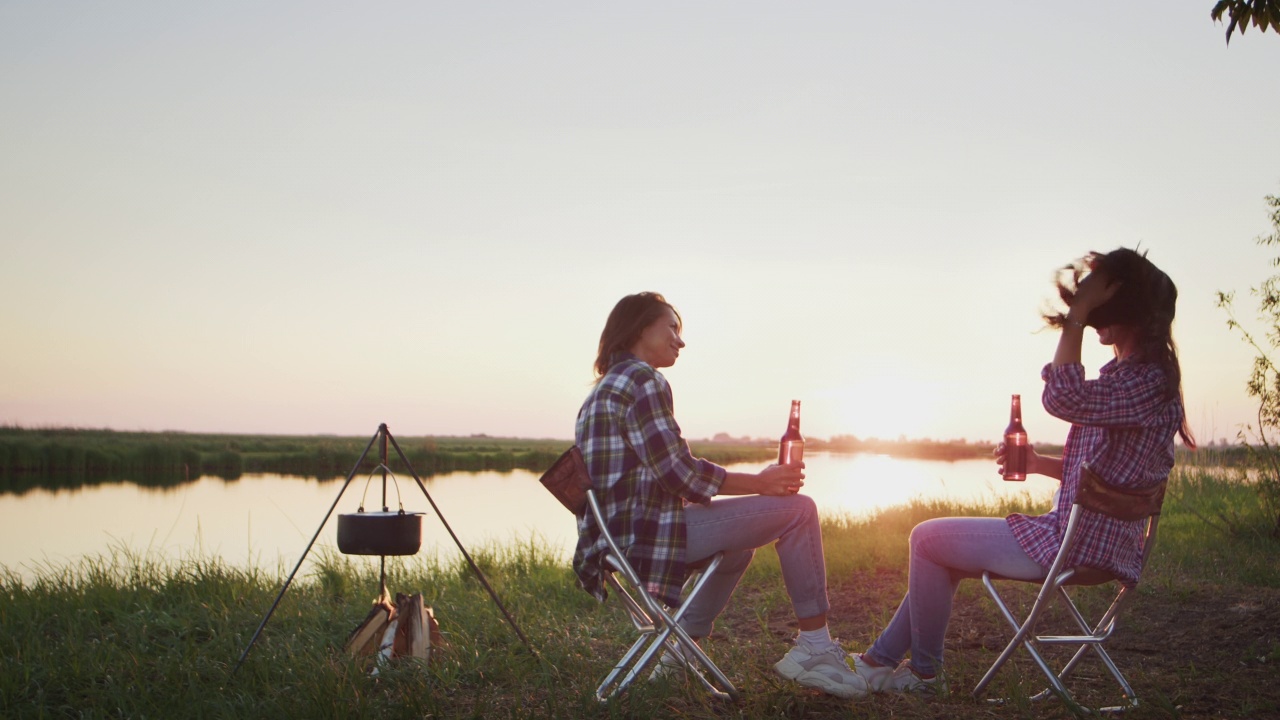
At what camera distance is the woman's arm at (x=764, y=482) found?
294cm

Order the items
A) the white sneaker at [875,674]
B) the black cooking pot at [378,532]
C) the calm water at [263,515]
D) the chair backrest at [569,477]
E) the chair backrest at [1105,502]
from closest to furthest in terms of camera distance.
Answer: the chair backrest at [1105,502] < the chair backrest at [569,477] < the white sneaker at [875,674] < the black cooking pot at [378,532] < the calm water at [263,515]

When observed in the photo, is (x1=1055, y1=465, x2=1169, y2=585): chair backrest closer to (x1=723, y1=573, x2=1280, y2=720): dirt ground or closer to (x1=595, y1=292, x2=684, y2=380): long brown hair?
(x1=723, y1=573, x2=1280, y2=720): dirt ground

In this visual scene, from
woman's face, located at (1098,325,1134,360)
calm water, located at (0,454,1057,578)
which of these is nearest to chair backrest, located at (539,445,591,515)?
woman's face, located at (1098,325,1134,360)

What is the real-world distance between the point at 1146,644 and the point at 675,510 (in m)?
2.65

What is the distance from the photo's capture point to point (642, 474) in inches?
117

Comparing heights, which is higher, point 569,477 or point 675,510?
point 569,477

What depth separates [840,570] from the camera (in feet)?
20.2

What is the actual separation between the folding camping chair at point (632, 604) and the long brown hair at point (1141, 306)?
141 cm

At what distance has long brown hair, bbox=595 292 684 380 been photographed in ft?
10.2

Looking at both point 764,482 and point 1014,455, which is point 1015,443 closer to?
point 1014,455

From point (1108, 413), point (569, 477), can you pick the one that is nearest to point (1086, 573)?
point (1108, 413)

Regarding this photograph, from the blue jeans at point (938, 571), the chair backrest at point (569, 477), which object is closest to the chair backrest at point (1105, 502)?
the blue jeans at point (938, 571)

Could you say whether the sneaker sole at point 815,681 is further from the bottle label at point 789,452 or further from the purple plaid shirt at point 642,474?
the bottle label at point 789,452

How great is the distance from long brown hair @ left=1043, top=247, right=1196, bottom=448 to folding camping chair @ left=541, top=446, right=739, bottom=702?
1415mm
